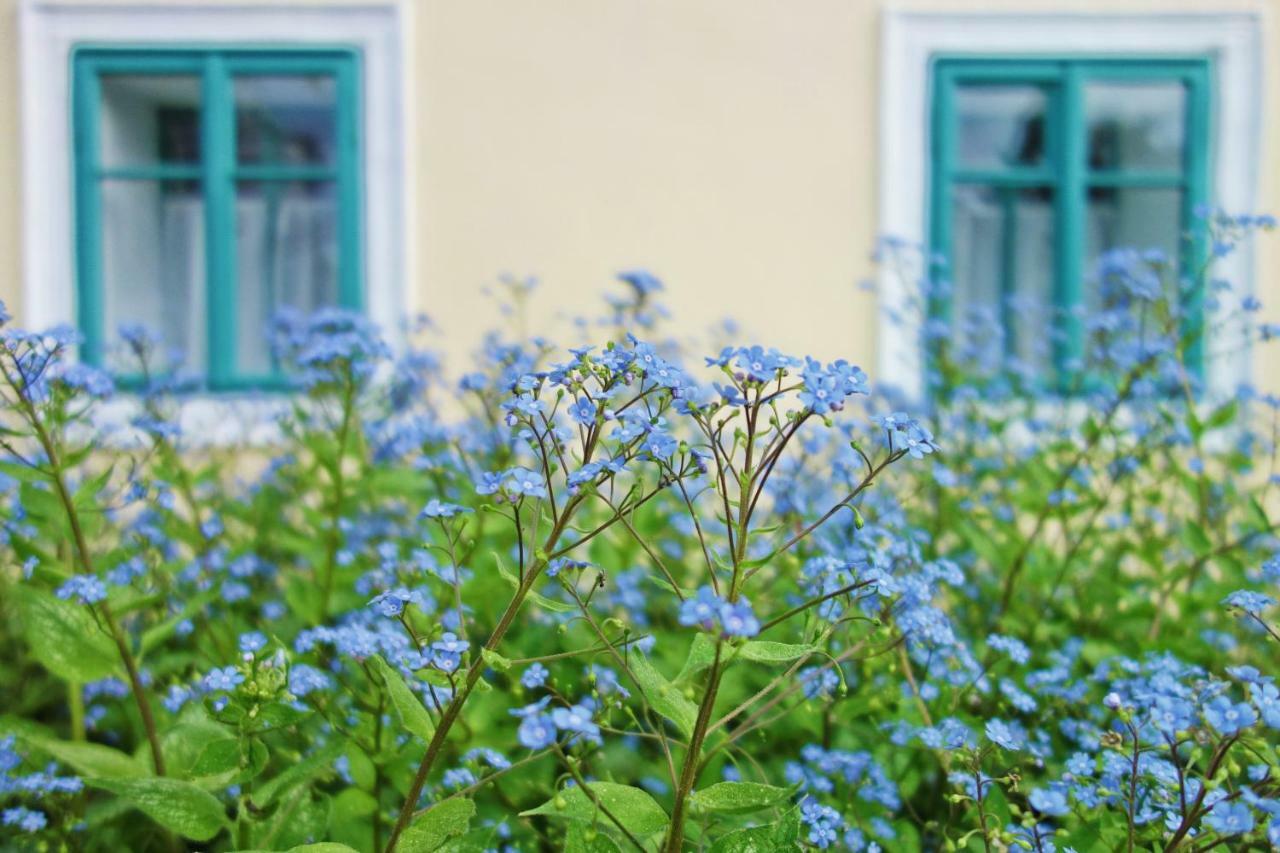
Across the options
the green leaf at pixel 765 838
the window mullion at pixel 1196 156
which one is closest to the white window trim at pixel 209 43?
the green leaf at pixel 765 838

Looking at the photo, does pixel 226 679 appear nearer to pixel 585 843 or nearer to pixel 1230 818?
pixel 585 843

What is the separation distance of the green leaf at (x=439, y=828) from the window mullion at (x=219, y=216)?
3.45 meters

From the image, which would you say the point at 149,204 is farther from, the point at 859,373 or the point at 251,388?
the point at 859,373

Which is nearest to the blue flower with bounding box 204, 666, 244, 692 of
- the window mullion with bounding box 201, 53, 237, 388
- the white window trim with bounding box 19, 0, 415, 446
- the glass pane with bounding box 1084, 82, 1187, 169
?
the white window trim with bounding box 19, 0, 415, 446

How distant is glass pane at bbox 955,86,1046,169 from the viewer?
Result: 4.61m

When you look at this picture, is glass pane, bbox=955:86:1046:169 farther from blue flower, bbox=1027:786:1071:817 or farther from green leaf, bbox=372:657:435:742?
green leaf, bbox=372:657:435:742

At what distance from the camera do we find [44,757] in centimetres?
225

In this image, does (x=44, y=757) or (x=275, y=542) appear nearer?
(x=44, y=757)

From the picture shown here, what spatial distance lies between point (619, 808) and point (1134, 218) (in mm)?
4176

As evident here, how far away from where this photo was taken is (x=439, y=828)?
1.62 metres

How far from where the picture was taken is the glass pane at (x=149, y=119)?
463 centimetres

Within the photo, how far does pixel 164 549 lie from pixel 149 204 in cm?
230

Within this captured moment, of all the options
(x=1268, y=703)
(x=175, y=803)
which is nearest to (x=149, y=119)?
(x=175, y=803)

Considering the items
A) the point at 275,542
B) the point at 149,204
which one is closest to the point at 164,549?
the point at 275,542
